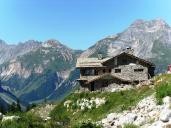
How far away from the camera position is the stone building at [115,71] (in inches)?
3991

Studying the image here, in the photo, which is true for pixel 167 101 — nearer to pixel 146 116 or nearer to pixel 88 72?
pixel 146 116

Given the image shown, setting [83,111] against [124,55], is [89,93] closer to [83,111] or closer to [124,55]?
[83,111]

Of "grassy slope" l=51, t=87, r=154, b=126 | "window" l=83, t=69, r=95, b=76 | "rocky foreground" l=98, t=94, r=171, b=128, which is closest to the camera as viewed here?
"rocky foreground" l=98, t=94, r=171, b=128

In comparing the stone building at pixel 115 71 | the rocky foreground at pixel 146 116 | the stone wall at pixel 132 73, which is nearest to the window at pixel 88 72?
the stone building at pixel 115 71

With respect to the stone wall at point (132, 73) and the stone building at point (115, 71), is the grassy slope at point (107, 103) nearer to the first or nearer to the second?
the stone building at point (115, 71)

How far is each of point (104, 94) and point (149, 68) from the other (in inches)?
1043

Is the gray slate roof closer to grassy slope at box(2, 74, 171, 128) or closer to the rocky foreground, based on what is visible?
grassy slope at box(2, 74, 171, 128)

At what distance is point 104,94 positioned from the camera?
271ft

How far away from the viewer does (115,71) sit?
343 ft

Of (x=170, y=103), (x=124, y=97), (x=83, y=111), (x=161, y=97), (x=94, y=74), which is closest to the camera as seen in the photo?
(x=170, y=103)

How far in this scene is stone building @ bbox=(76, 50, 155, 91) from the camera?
101375 millimetres

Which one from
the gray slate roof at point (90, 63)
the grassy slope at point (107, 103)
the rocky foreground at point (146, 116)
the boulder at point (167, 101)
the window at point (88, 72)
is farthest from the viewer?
the window at point (88, 72)

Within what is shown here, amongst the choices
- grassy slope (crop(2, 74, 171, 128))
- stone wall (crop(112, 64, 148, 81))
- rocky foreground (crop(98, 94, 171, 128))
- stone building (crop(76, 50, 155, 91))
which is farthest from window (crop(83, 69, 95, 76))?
rocky foreground (crop(98, 94, 171, 128))

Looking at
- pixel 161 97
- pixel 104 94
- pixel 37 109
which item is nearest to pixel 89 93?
pixel 104 94
